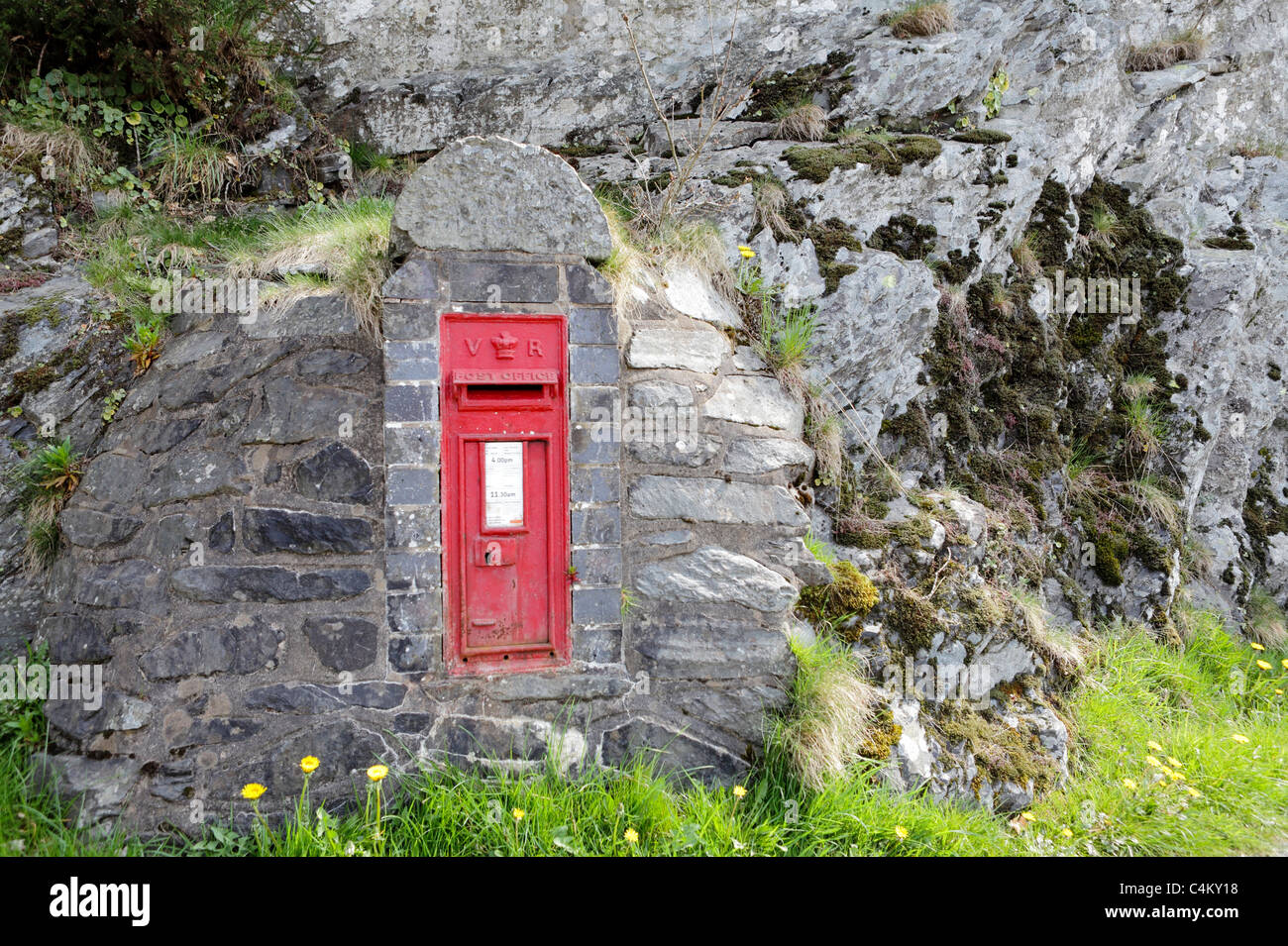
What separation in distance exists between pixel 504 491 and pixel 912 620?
6.66 ft

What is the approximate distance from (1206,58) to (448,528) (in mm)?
7436

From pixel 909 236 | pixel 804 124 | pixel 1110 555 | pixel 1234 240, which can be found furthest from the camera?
pixel 1234 240

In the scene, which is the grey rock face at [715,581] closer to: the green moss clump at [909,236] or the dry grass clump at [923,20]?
the green moss clump at [909,236]

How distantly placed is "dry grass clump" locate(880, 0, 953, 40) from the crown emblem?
13.7 feet

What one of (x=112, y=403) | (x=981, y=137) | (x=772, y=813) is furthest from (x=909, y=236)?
(x=112, y=403)

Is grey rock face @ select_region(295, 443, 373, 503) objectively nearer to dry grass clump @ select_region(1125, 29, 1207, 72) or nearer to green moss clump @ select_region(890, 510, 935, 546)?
green moss clump @ select_region(890, 510, 935, 546)

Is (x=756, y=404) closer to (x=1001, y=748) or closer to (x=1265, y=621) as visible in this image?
(x=1001, y=748)

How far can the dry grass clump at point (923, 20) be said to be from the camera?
5395 millimetres

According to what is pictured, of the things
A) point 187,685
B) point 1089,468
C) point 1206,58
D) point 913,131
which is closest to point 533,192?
point 187,685

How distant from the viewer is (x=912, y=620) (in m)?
3.68

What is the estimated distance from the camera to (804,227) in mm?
4484

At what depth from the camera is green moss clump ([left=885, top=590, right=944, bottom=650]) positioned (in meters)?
3.66

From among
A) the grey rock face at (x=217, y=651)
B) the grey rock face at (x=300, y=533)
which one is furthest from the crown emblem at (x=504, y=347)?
the grey rock face at (x=217, y=651)

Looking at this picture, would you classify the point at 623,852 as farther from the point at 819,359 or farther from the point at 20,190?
the point at 20,190
